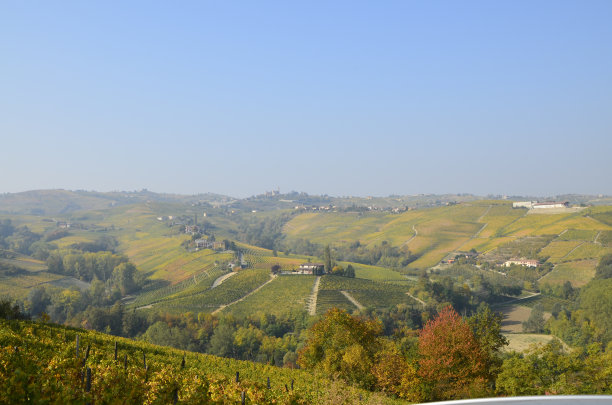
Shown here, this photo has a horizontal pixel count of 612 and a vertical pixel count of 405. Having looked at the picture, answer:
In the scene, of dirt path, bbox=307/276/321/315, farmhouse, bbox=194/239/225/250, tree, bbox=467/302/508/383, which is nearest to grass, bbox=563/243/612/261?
dirt path, bbox=307/276/321/315

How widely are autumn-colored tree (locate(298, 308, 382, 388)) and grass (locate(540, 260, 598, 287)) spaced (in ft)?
363

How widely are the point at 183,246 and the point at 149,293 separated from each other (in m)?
55.4

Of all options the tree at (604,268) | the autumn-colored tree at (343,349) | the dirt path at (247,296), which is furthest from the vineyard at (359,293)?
the tree at (604,268)

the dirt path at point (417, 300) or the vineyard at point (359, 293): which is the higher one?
the vineyard at point (359, 293)

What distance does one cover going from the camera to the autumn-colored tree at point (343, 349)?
118 feet

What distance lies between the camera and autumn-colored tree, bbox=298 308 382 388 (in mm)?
36031

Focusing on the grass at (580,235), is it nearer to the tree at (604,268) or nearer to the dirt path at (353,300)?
the tree at (604,268)

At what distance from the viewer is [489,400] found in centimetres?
1412

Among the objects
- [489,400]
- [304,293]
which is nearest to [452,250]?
[304,293]

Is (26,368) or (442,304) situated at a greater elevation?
(26,368)

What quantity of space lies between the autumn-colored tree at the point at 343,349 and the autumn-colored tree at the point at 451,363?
5.53 meters

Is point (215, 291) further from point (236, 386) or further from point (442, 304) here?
point (236, 386)

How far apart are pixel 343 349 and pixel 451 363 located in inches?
421

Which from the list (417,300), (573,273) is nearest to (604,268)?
(573,273)
